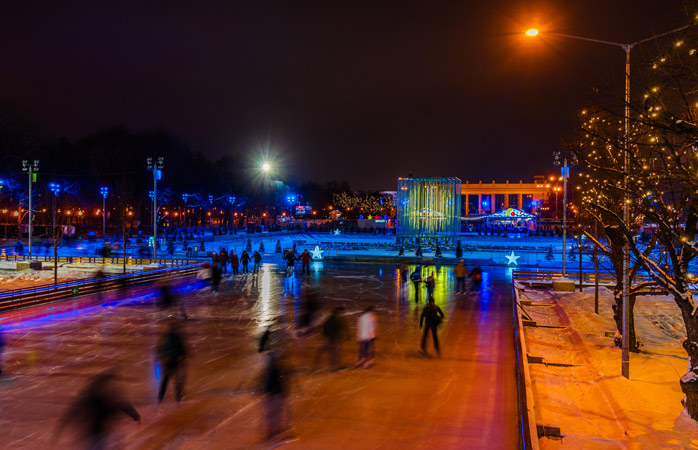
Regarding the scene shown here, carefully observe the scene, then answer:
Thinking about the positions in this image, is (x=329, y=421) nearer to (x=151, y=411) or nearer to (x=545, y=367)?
(x=151, y=411)

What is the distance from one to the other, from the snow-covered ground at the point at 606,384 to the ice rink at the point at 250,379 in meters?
0.74

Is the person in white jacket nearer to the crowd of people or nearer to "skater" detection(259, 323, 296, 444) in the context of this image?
the crowd of people

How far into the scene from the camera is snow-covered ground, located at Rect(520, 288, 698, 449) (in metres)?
7.04

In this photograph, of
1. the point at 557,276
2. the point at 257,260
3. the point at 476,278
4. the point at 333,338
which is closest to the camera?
the point at 333,338

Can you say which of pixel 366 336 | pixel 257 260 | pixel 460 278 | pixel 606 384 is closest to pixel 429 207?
pixel 257 260

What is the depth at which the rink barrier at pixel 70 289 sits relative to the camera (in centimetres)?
1599

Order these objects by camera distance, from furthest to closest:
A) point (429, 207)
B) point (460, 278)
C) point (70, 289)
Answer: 1. point (429, 207)
2. point (460, 278)
3. point (70, 289)

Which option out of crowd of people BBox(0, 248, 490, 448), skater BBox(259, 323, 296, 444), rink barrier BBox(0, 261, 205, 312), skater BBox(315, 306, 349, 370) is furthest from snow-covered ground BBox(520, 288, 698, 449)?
rink barrier BBox(0, 261, 205, 312)

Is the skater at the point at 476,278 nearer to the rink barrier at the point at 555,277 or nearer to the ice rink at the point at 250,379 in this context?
the rink barrier at the point at 555,277

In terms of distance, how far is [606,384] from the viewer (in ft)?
30.1

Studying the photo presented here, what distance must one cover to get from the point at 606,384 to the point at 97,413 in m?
8.61

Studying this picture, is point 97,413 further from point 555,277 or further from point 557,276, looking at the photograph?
point 557,276

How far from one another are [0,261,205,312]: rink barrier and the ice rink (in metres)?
0.62

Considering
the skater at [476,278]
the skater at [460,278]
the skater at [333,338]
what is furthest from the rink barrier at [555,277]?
the skater at [333,338]
